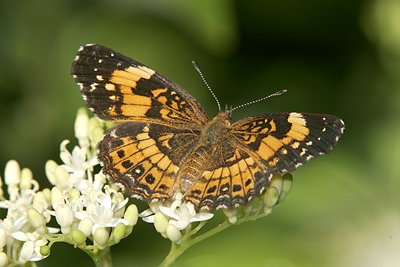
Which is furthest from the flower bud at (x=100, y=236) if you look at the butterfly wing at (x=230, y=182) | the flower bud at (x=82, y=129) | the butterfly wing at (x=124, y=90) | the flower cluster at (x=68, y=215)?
the flower bud at (x=82, y=129)

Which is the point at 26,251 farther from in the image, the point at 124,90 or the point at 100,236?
the point at 124,90

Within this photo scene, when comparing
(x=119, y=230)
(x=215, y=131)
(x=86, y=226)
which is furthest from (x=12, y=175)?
(x=215, y=131)

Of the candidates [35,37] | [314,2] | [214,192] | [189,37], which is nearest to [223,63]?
[189,37]

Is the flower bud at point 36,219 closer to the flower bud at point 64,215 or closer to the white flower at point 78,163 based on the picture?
the flower bud at point 64,215

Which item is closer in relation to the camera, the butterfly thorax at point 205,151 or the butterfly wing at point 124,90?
the butterfly thorax at point 205,151

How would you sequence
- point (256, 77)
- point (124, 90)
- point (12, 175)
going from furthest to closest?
point (256, 77) → point (12, 175) → point (124, 90)

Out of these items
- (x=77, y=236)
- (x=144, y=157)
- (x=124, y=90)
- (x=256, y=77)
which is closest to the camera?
(x=77, y=236)

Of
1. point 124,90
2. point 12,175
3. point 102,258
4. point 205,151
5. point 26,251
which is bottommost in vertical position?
point 102,258

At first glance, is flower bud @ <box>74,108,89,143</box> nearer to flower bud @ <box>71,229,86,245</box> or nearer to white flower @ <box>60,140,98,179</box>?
white flower @ <box>60,140,98,179</box>
